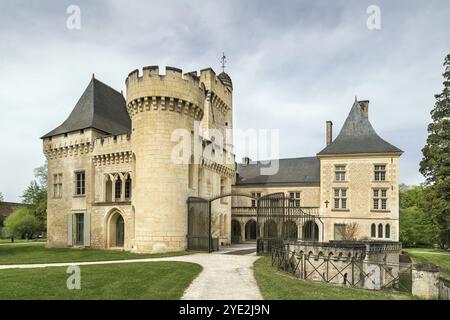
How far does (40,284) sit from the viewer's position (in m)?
9.13

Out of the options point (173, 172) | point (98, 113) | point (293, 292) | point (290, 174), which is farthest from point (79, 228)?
point (290, 174)

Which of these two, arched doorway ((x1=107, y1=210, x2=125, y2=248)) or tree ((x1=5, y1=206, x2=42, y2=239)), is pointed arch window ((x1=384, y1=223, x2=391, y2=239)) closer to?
arched doorway ((x1=107, y1=210, x2=125, y2=248))

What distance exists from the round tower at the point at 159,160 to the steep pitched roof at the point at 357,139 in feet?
52.0

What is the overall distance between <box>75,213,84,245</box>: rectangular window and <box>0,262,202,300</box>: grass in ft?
38.7

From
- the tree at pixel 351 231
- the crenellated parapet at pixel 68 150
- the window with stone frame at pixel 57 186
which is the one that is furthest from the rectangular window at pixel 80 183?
the tree at pixel 351 231

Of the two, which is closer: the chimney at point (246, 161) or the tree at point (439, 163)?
the tree at point (439, 163)

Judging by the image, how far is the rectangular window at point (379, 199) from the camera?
28.1 metres

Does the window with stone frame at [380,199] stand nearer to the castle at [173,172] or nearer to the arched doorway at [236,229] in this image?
the castle at [173,172]

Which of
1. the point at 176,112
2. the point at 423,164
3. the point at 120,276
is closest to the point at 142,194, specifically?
the point at 176,112
